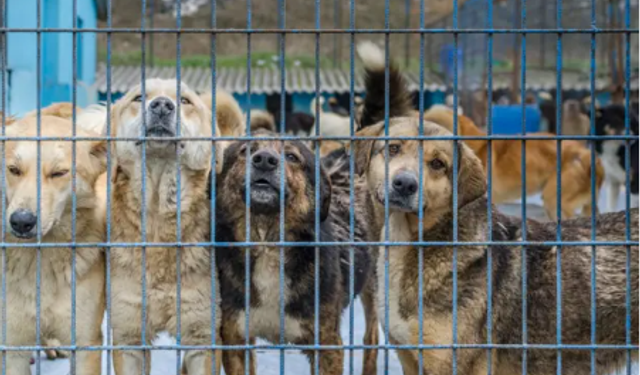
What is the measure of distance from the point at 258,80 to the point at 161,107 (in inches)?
781

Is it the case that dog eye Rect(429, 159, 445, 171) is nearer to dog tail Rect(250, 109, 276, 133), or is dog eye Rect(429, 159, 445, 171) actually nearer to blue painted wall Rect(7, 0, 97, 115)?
dog tail Rect(250, 109, 276, 133)

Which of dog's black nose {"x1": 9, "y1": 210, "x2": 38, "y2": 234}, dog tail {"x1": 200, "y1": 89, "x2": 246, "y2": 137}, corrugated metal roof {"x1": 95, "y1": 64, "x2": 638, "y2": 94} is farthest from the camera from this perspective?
corrugated metal roof {"x1": 95, "y1": 64, "x2": 638, "y2": 94}

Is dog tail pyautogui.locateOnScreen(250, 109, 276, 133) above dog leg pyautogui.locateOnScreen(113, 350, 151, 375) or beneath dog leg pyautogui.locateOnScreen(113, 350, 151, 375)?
above

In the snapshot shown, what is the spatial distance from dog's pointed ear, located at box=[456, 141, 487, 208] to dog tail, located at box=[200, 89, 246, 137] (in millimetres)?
1494

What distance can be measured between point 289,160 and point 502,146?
27.1 feet

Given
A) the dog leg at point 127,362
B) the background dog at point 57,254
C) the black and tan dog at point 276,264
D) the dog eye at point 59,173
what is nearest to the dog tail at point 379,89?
the black and tan dog at point 276,264

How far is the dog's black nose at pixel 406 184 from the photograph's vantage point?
4.45 m

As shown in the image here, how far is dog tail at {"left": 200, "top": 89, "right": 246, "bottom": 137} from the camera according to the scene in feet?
18.2

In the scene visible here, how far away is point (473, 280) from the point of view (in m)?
4.61

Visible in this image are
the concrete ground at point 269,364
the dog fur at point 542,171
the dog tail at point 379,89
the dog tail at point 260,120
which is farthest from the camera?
the dog fur at point 542,171

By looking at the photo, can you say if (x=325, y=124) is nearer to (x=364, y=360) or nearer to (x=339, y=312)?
(x=364, y=360)

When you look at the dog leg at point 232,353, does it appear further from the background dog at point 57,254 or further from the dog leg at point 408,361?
the dog leg at point 408,361

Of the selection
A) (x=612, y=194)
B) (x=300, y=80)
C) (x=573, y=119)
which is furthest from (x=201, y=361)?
(x=300, y=80)

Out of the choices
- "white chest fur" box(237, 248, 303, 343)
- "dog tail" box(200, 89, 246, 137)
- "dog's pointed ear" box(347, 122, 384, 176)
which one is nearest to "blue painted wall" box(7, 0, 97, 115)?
"dog tail" box(200, 89, 246, 137)
